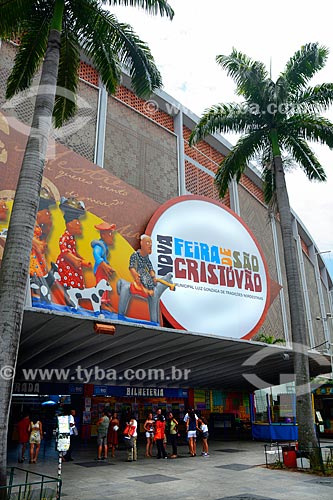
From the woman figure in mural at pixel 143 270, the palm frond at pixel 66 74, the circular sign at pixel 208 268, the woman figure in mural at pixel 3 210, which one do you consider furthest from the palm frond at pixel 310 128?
the woman figure in mural at pixel 3 210

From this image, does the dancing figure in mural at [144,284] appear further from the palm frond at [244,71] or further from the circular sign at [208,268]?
the palm frond at [244,71]

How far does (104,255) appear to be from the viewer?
17562 millimetres

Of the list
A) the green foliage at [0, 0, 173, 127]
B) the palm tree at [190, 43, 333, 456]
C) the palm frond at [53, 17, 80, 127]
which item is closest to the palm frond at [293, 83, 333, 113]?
the palm tree at [190, 43, 333, 456]

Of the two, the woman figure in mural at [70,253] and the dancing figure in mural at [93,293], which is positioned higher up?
the woman figure in mural at [70,253]

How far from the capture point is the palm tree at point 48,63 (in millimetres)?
9711

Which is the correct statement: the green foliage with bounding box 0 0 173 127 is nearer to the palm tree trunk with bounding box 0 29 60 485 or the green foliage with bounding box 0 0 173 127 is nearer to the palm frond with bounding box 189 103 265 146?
the palm tree trunk with bounding box 0 29 60 485

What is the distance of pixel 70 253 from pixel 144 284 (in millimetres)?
4092

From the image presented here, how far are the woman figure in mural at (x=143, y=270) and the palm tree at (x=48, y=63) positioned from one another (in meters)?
6.97

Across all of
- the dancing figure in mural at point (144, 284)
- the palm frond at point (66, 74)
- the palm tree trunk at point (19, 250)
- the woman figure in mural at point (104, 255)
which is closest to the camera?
the palm tree trunk at point (19, 250)

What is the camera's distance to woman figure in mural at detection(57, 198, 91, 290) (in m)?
15.6

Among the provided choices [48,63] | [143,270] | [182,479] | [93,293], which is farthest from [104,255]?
[182,479]

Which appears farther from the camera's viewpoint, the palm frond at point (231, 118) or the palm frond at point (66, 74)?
the palm frond at point (231, 118)

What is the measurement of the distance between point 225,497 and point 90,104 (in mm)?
19920

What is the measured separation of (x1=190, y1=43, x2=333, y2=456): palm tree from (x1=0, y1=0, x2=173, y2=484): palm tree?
16.5ft
